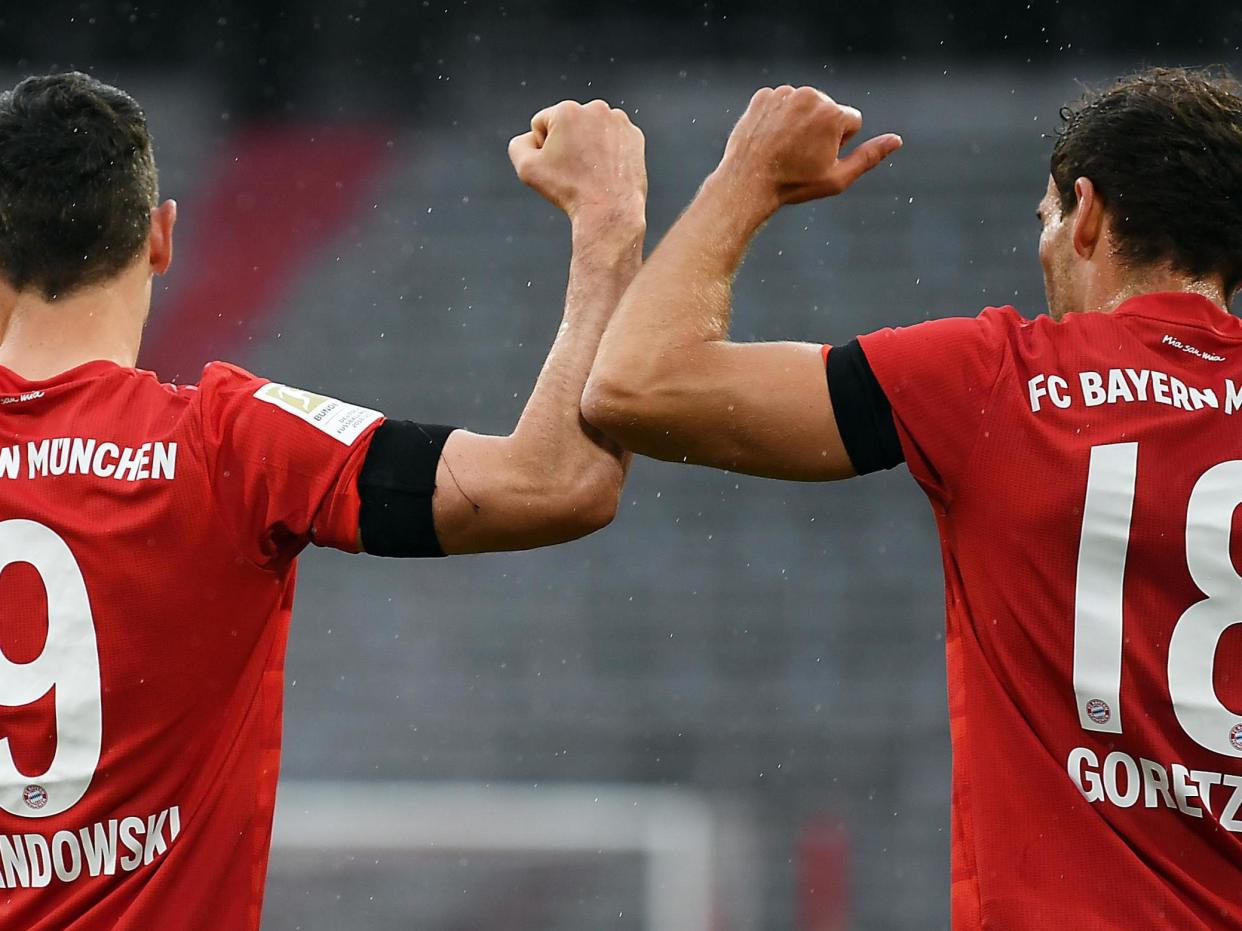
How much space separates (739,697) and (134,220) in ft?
22.4

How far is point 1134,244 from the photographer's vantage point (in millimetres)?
2334

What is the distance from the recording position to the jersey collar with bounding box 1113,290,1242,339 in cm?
225

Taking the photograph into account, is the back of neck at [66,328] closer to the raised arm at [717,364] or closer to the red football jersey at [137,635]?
the red football jersey at [137,635]

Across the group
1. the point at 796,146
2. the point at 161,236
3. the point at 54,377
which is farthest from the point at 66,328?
the point at 796,146

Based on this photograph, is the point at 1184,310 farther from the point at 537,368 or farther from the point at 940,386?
the point at 537,368

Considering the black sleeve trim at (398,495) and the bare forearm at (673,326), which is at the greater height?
the bare forearm at (673,326)

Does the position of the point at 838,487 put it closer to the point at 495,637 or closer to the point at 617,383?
the point at 495,637

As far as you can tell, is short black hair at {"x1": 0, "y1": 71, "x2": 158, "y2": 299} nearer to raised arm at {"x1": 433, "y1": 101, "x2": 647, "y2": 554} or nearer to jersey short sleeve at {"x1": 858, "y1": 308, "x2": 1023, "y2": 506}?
raised arm at {"x1": 433, "y1": 101, "x2": 647, "y2": 554}

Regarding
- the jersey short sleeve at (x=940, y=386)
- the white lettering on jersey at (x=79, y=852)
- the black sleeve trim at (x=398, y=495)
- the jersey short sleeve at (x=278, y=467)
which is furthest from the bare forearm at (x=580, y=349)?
the white lettering on jersey at (x=79, y=852)

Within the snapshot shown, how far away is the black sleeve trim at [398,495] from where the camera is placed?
2.23 metres

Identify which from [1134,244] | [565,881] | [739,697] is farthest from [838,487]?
[1134,244]

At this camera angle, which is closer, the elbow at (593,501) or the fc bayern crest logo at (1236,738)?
the fc bayern crest logo at (1236,738)

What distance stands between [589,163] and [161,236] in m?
0.62

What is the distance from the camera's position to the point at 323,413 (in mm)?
2252
